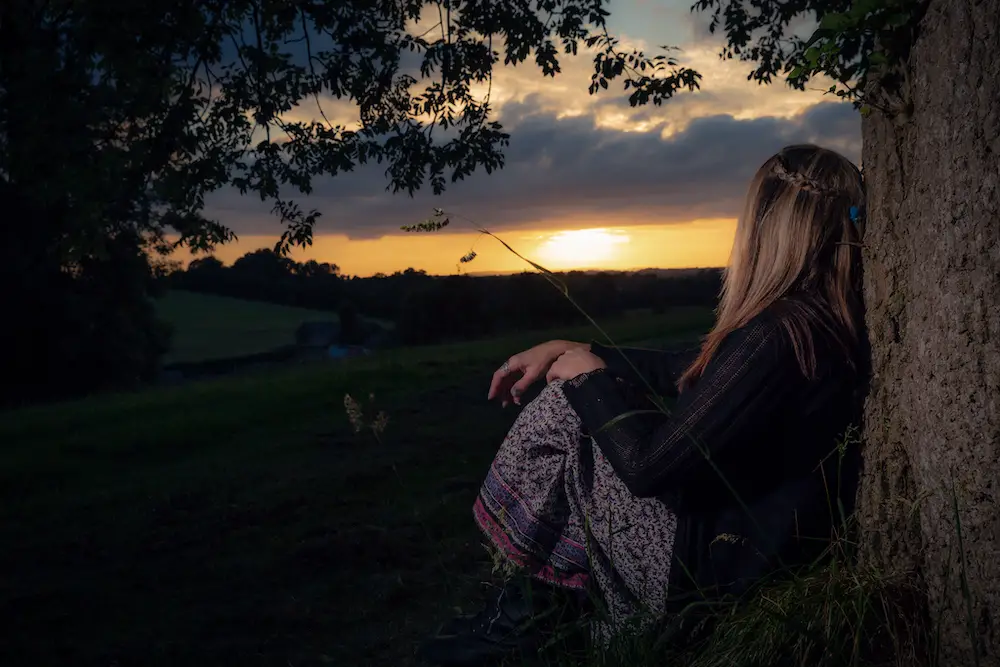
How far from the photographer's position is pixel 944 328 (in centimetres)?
200

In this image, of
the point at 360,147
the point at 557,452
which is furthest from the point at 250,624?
the point at 360,147

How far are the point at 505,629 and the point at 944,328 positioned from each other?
1.83 m

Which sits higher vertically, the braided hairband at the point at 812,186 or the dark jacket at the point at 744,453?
the braided hairband at the point at 812,186

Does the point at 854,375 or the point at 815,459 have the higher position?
the point at 854,375

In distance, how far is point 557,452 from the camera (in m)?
2.79

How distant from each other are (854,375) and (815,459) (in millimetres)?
269

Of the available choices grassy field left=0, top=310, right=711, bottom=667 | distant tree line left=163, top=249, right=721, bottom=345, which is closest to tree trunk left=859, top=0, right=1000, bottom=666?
grassy field left=0, top=310, right=711, bottom=667

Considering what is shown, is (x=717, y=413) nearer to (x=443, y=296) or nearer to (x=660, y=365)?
(x=660, y=365)

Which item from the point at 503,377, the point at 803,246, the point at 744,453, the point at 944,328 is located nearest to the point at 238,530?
the point at 503,377

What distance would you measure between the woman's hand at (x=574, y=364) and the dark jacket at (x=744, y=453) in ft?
0.54

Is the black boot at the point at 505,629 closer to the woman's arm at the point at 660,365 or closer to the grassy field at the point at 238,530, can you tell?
the grassy field at the point at 238,530

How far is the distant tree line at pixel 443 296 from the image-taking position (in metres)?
24.8

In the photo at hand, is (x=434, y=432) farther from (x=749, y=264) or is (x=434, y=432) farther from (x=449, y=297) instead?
(x=449, y=297)

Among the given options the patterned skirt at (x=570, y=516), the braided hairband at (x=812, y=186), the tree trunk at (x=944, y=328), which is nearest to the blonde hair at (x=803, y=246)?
the braided hairband at (x=812, y=186)
